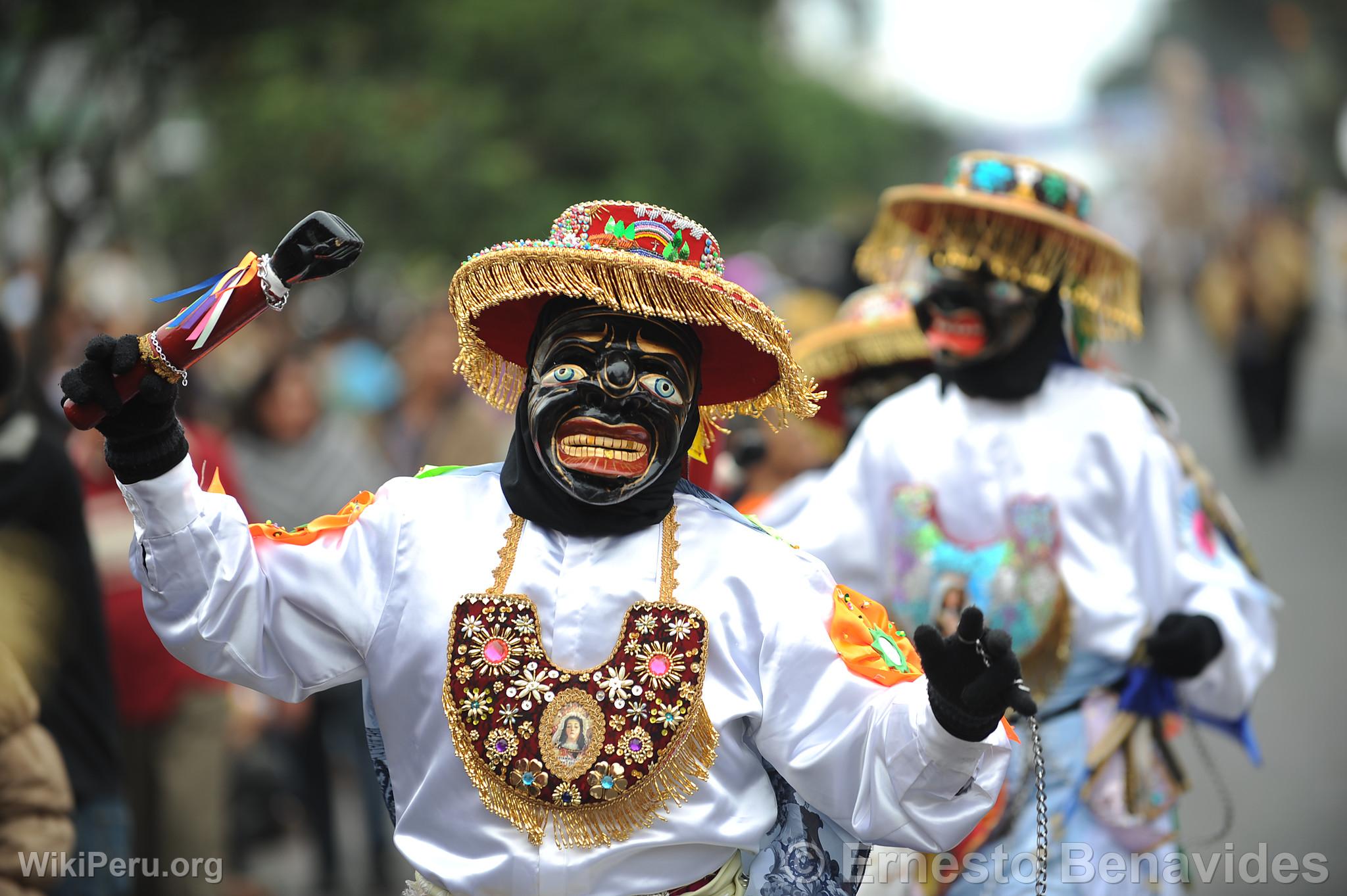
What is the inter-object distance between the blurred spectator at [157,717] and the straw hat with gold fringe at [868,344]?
6.72ft

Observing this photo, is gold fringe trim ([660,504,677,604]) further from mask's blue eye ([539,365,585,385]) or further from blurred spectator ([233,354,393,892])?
blurred spectator ([233,354,393,892])

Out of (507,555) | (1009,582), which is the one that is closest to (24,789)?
(507,555)

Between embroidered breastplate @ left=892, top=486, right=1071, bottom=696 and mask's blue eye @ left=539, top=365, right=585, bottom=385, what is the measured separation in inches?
65.2

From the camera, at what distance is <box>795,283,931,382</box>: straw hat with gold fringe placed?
543 cm

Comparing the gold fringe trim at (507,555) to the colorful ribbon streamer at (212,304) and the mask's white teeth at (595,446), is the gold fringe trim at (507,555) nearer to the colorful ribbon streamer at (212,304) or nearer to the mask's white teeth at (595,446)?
the mask's white teeth at (595,446)

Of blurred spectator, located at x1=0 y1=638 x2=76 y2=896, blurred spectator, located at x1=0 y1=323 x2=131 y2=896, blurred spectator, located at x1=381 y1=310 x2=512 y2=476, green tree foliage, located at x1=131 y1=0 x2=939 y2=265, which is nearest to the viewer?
blurred spectator, located at x1=0 y1=638 x2=76 y2=896

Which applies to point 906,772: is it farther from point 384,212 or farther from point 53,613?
point 384,212

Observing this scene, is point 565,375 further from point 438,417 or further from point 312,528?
point 438,417

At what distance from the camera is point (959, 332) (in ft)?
15.3

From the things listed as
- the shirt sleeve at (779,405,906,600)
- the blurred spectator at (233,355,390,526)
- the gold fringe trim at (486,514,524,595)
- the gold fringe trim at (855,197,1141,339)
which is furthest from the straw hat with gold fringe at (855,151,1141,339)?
the blurred spectator at (233,355,390,526)

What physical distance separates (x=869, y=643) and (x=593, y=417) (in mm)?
671

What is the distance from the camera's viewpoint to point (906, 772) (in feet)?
9.81

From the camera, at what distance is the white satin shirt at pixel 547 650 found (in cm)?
301

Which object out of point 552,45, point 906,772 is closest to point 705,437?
point 906,772
